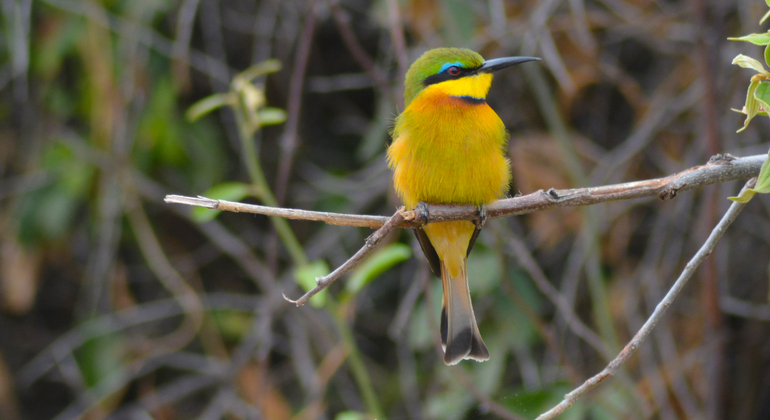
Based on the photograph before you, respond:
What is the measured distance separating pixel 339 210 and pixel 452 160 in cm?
Result: 147

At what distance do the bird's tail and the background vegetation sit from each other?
1.49ft

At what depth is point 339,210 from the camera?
3.25 meters

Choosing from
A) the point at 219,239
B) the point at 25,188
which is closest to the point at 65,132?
the point at 25,188

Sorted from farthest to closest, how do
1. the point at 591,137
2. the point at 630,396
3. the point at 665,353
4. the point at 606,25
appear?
the point at 591,137 → the point at 606,25 → the point at 665,353 → the point at 630,396

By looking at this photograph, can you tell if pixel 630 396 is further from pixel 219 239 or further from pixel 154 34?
pixel 154 34

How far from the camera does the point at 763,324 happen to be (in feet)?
9.48

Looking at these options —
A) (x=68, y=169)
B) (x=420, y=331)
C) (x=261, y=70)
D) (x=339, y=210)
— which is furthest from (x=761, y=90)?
(x=68, y=169)

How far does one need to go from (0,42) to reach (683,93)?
3425 mm

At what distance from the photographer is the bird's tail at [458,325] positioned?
1.75 m

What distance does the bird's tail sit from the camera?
1745 mm

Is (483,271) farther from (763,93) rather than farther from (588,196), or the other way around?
(763,93)

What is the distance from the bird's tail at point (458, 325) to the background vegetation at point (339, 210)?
46 cm

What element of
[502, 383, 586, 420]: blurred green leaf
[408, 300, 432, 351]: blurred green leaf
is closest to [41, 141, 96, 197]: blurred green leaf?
[408, 300, 432, 351]: blurred green leaf

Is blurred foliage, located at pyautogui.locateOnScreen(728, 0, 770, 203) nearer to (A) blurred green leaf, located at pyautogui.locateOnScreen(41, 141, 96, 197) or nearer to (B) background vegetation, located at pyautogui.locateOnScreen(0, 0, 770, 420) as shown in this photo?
(B) background vegetation, located at pyautogui.locateOnScreen(0, 0, 770, 420)
